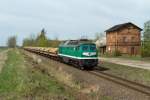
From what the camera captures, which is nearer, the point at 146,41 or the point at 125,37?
the point at 146,41

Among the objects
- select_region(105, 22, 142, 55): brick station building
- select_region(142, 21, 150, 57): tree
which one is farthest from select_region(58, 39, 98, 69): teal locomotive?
select_region(105, 22, 142, 55): brick station building

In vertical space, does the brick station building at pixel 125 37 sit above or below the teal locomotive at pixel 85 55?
above

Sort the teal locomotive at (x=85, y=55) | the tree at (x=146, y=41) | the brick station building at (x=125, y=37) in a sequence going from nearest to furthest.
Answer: the teal locomotive at (x=85, y=55) < the tree at (x=146, y=41) < the brick station building at (x=125, y=37)

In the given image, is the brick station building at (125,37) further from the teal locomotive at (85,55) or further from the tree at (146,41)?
the teal locomotive at (85,55)

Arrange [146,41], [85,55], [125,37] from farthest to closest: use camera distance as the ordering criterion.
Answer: [125,37]
[146,41]
[85,55]

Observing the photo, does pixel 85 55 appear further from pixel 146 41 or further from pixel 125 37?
pixel 125 37

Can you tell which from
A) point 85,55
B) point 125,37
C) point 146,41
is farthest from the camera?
point 125,37

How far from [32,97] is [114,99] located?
506 centimetres

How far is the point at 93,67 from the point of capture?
123 ft

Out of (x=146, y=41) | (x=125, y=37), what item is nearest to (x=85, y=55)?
(x=146, y=41)

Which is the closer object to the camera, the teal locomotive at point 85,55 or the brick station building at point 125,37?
the teal locomotive at point 85,55

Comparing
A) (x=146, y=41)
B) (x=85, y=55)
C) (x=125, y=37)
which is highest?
(x=125, y=37)

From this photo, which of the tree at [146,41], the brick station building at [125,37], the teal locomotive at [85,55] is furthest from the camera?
the brick station building at [125,37]

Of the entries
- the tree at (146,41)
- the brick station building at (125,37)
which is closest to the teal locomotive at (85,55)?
the tree at (146,41)
